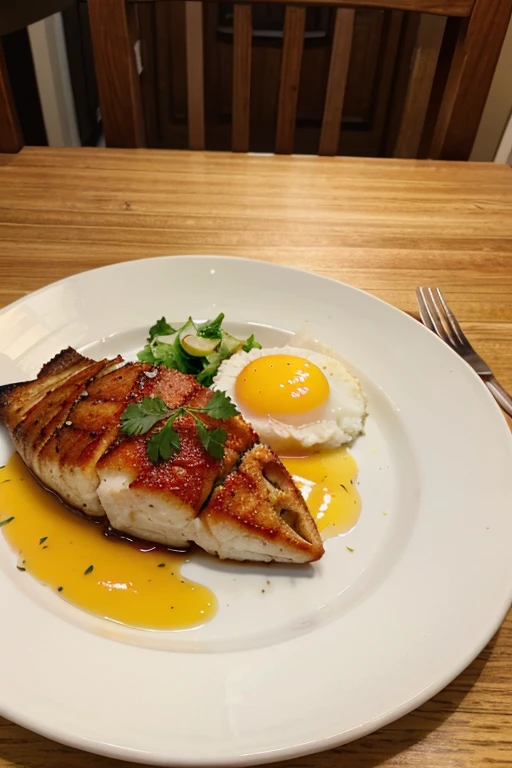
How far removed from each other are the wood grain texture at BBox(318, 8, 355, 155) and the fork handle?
2.65 meters

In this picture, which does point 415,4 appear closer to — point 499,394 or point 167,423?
point 499,394

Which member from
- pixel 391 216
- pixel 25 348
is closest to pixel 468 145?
pixel 391 216

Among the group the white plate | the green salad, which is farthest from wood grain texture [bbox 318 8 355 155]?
the green salad

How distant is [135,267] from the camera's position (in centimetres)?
268

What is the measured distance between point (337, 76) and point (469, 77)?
2.97ft

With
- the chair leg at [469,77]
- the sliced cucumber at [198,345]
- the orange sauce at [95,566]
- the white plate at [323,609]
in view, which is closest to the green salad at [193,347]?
the sliced cucumber at [198,345]

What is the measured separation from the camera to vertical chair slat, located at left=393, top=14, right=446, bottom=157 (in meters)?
5.82

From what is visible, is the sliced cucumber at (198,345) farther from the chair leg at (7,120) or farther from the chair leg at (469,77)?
the chair leg at (469,77)

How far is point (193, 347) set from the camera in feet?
8.08

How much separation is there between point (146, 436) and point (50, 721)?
34.1 inches

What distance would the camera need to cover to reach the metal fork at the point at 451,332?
7.28 ft

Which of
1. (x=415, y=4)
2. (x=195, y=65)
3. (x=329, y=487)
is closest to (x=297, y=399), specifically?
(x=329, y=487)

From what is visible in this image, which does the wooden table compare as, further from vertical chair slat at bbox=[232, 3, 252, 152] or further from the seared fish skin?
the seared fish skin

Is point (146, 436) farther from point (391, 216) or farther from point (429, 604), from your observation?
point (391, 216)
